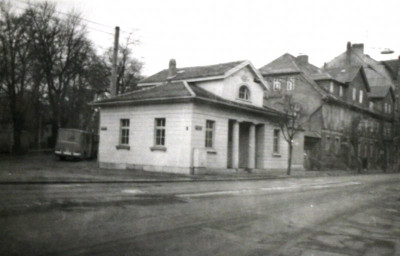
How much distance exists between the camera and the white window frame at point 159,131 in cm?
2608

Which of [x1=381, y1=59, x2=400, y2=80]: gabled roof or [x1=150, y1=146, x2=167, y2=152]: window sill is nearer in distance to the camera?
[x1=150, y1=146, x2=167, y2=152]: window sill

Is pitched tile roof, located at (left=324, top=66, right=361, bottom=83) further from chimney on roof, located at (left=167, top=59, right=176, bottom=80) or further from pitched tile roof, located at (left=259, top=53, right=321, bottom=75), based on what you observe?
chimney on roof, located at (left=167, top=59, right=176, bottom=80)

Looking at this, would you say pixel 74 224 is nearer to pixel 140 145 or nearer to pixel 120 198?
pixel 120 198

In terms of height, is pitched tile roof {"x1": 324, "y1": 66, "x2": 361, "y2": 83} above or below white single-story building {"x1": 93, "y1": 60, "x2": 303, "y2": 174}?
above

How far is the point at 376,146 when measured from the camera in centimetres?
6019

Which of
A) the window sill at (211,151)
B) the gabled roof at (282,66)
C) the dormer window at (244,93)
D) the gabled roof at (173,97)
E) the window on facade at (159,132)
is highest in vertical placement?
the gabled roof at (282,66)

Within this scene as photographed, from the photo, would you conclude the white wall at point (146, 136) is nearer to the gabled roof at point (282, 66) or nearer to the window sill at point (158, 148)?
the window sill at point (158, 148)

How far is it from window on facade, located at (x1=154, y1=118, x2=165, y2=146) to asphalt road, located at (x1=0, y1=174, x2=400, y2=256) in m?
13.3

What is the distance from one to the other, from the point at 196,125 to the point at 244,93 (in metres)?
6.94

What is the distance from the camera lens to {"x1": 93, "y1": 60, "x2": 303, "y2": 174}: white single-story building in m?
24.8

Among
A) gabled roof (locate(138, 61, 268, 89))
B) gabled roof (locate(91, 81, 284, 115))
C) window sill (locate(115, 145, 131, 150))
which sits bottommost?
window sill (locate(115, 145, 131, 150))

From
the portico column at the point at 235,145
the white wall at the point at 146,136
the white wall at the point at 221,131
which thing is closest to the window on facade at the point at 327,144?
the white wall at the point at 221,131

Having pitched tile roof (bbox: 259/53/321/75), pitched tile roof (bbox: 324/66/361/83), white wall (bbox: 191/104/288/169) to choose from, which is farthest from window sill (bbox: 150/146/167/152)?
pitched tile roof (bbox: 324/66/361/83)

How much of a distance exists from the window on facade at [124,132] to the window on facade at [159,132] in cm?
278
